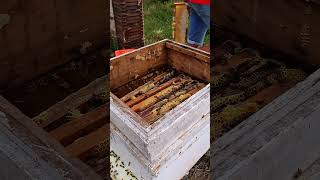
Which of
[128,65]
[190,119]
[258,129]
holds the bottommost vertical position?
[190,119]

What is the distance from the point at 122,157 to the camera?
254cm

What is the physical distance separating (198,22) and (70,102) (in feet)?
7.99

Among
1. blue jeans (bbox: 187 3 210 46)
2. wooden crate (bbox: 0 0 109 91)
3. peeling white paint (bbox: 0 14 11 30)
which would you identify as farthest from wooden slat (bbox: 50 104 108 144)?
blue jeans (bbox: 187 3 210 46)

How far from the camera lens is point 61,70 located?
4.95ft

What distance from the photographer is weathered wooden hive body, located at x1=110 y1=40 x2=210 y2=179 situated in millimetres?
2338

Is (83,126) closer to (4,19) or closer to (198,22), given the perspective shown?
(4,19)

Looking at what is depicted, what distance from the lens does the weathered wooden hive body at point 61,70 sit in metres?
1.39

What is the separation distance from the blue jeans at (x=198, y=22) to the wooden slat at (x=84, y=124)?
2.17 metres

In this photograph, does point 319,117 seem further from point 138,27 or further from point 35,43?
point 138,27

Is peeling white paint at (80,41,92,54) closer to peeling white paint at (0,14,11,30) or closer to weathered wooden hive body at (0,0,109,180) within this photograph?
weathered wooden hive body at (0,0,109,180)

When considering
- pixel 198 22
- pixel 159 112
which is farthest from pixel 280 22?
pixel 198 22

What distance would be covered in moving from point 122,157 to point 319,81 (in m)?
1.45

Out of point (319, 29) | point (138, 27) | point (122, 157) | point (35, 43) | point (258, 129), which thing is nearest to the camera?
point (258, 129)

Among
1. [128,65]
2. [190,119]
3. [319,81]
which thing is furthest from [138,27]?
[319,81]
